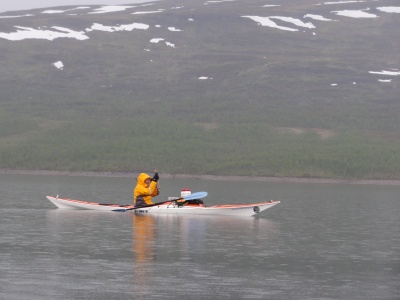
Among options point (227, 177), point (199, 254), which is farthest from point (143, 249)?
point (227, 177)

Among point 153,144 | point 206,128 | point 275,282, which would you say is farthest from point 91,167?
point 275,282

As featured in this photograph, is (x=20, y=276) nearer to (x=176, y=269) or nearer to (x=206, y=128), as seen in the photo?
(x=176, y=269)

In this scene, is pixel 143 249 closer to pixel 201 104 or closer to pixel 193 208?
pixel 193 208

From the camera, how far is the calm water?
30.9m

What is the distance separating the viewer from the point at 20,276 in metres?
32.4

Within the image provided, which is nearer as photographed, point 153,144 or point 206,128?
point 153,144

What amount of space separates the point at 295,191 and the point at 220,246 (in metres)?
47.4

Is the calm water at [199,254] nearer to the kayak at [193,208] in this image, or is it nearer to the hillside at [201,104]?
the kayak at [193,208]

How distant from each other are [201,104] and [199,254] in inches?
4546

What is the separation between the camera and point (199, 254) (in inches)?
1550

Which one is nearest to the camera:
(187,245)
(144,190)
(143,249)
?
(143,249)

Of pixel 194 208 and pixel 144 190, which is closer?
pixel 194 208

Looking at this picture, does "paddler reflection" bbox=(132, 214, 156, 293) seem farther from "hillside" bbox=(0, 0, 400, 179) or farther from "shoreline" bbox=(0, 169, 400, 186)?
"hillside" bbox=(0, 0, 400, 179)

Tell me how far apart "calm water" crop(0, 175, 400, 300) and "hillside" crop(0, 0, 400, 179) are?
168 ft
